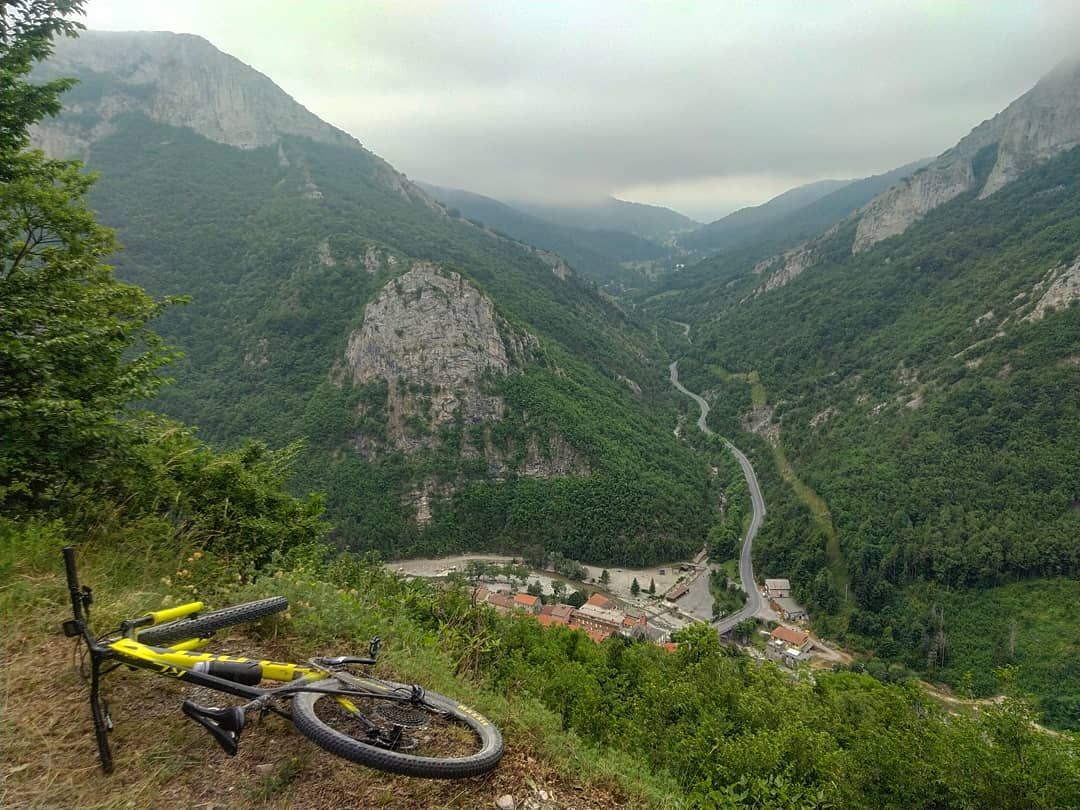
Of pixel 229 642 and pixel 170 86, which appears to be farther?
pixel 170 86

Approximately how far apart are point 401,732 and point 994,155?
222364 millimetres

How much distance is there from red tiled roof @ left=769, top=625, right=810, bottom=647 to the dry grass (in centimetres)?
5278

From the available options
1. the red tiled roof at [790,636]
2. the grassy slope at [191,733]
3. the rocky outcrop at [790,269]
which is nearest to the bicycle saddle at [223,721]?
the grassy slope at [191,733]

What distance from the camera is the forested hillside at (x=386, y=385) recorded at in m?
72.1

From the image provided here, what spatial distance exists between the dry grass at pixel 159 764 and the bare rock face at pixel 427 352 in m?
75.6

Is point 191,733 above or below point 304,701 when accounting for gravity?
below

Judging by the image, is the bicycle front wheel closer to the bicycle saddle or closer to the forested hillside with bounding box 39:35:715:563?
the bicycle saddle

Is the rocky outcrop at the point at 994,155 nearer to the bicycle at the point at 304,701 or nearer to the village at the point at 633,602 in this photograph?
the village at the point at 633,602

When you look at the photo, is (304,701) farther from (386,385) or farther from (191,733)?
(386,385)

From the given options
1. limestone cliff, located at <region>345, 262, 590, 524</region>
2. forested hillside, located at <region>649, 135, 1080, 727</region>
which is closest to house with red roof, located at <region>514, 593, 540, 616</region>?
limestone cliff, located at <region>345, 262, 590, 524</region>

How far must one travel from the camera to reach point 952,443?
224ft

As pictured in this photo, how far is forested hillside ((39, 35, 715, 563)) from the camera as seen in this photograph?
7212 centimetres

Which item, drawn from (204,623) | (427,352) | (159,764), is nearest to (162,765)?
(159,764)

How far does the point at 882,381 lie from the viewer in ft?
305
